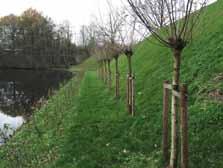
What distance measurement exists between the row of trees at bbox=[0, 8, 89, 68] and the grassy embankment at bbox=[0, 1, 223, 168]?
84.9m

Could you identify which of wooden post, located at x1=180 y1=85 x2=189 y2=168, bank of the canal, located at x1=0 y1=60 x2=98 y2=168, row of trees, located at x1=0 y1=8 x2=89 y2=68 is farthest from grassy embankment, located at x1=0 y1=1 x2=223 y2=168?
row of trees, located at x1=0 y1=8 x2=89 y2=68

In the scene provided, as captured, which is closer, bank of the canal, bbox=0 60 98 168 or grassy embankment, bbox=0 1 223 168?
grassy embankment, bbox=0 1 223 168

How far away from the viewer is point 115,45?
687 inches

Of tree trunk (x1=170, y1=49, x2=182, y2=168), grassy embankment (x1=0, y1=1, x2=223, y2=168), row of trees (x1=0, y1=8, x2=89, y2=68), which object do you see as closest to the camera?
tree trunk (x1=170, y1=49, x2=182, y2=168)

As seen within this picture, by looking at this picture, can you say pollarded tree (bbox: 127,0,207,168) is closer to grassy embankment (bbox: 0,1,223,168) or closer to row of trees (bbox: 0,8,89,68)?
grassy embankment (bbox: 0,1,223,168)

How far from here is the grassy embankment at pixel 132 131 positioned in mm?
8094

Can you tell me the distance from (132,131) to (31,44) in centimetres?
9452

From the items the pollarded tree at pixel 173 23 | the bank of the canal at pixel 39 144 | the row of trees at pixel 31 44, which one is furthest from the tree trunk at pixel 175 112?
the row of trees at pixel 31 44

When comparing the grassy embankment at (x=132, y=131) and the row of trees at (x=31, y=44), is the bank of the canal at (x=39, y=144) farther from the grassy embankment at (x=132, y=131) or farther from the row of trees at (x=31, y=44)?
the row of trees at (x=31, y=44)

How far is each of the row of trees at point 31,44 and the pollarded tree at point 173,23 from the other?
93450 millimetres

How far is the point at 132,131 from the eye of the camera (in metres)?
10.5

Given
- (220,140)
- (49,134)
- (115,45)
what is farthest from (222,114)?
(115,45)

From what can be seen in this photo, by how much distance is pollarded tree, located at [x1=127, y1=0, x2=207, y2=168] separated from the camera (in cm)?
666

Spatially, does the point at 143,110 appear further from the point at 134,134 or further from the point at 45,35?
the point at 45,35
